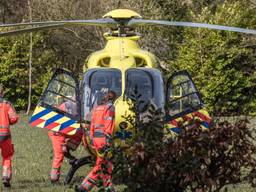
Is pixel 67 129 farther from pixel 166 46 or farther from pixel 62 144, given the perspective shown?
pixel 166 46

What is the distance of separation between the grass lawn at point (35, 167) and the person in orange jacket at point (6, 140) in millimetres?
282

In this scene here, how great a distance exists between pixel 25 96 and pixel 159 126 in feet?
125

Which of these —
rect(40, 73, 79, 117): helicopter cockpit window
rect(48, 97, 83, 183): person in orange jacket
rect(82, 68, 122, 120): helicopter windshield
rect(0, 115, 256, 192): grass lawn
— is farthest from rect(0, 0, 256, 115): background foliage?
rect(82, 68, 122, 120): helicopter windshield

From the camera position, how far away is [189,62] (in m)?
39.7

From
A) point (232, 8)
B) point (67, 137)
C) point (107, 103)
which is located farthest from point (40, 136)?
point (232, 8)

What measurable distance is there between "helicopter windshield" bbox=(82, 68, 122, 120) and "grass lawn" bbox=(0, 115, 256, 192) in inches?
48.6

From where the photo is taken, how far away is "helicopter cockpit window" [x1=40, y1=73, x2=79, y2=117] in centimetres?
1373

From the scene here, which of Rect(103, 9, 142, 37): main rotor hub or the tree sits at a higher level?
Rect(103, 9, 142, 37): main rotor hub

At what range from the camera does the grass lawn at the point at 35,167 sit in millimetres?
12938

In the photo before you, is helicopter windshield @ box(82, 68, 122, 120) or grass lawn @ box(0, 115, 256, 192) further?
helicopter windshield @ box(82, 68, 122, 120)

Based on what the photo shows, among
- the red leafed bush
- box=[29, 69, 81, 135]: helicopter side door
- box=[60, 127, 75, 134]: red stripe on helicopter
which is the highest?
the red leafed bush

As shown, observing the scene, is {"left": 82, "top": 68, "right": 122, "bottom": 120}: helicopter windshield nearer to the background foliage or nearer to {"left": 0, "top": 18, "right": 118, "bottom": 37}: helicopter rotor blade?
{"left": 0, "top": 18, "right": 118, "bottom": 37}: helicopter rotor blade

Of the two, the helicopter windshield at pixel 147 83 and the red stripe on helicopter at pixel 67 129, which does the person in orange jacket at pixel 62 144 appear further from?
the helicopter windshield at pixel 147 83

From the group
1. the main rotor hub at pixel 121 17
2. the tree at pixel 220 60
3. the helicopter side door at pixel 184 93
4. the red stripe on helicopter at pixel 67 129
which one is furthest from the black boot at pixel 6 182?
the tree at pixel 220 60
